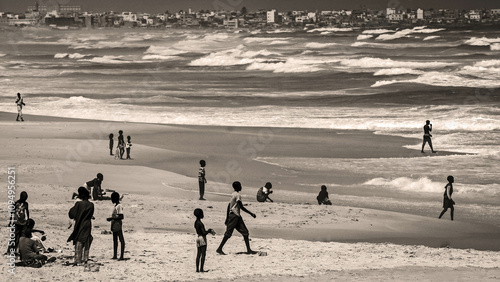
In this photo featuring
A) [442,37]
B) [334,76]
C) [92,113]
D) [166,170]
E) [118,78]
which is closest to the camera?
[166,170]

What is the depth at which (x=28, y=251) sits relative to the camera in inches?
447

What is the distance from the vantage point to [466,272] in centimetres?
1180

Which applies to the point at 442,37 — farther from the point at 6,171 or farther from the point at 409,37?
the point at 6,171

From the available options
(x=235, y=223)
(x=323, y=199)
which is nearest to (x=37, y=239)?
(x=235, y=223)

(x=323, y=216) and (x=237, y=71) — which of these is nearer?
(x=323, y=216)

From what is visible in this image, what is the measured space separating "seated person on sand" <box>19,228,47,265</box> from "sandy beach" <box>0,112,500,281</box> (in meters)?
0.17

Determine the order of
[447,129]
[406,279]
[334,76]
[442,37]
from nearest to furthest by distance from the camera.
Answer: [406,279] → [447,129] → [334,76] → [442,37]

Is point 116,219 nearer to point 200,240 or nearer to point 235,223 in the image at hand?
point 200,240

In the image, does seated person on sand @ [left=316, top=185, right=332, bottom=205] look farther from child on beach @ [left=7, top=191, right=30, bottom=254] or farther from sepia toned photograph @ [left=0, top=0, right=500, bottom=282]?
child on beach @ [left=7, top=191, right=30, bottom=254]

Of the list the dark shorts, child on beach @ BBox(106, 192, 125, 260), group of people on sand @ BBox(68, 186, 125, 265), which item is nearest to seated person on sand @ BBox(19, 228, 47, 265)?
group of people on sand @ BBox(68, 186, 125, 265)

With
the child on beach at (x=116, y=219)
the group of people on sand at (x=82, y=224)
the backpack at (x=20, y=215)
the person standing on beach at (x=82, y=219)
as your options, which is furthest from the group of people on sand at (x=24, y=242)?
the child on beach at (x=116, y=219)

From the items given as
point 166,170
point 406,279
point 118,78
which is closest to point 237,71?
point 118,78

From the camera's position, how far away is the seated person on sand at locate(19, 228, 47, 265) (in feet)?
37.2

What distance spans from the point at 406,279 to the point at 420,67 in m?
62.3
